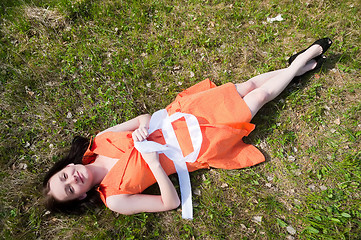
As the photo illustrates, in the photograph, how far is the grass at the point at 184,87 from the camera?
3410 mm

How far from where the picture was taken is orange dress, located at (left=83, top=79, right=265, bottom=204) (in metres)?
3.26

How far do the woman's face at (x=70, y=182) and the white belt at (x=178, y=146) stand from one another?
84cm

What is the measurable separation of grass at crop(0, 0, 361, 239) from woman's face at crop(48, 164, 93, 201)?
0.60 m

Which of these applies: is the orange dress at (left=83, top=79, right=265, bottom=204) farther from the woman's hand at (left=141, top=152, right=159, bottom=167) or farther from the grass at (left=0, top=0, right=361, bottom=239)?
the grass at (left=0, top=0, right=361, bottom=239)

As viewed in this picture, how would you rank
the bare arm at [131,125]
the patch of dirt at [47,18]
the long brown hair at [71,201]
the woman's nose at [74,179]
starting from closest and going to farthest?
the woman's nose at [74,179] → the long brown hair at [71,201] → the bare arm at [131,125] → the patch of dirt at [47,18]

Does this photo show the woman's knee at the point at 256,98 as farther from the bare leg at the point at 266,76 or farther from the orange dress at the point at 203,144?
the bare leg at the point at 266,76

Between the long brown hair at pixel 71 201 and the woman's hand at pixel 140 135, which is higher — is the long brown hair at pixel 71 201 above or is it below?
below

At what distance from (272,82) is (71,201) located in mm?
3447

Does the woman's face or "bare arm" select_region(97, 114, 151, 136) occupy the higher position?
"bare arm" select_region(97, 114, 151, 136)

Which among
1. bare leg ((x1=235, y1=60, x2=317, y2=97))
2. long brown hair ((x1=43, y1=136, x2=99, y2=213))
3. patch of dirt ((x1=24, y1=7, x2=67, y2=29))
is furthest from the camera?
patch of dirt ((x1=24, y1=7, x2=67, y2=29))

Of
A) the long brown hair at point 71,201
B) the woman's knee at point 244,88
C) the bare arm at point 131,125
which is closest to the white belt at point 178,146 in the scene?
the bare arm at point 131,125

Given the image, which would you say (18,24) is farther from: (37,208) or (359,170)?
(359,170)

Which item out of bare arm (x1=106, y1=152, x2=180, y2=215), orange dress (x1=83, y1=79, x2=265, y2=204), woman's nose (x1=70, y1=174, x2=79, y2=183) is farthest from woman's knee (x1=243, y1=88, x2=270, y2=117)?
woman's nose (x1=70, y1=174, x2=79, y2=183)

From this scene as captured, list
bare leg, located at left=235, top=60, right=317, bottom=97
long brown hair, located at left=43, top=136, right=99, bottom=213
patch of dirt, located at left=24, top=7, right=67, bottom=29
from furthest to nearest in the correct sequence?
patch of dirt, located at left=24, top=7, right=67, bottom=29, bare leg, located at left=235, top=60, right=317, bottom=97, long brown hair, located at left=43, top=136, right=99, bottom=213
